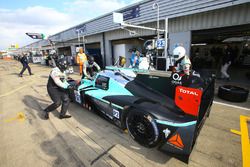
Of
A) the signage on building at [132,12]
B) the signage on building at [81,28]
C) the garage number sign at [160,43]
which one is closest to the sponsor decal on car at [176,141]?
the garage number sign at [160,43]

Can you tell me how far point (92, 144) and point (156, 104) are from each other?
1329 millimetres

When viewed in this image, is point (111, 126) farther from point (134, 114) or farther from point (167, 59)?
point (167, 59)

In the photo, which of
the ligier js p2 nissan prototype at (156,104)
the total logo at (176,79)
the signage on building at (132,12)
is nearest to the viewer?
the ligier js p2 nissan prototype at (156,104)

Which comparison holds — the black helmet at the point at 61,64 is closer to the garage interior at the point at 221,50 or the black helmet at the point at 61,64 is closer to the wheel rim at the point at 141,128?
the wheel rim at the point at 141,128

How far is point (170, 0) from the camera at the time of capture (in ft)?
20.1

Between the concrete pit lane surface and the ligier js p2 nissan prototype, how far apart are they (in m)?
0.28

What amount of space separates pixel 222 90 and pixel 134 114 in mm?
3556

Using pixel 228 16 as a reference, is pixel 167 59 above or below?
below

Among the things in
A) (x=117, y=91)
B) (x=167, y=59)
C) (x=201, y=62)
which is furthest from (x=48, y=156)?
(x=201, y=62)

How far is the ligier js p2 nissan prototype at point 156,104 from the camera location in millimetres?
1504

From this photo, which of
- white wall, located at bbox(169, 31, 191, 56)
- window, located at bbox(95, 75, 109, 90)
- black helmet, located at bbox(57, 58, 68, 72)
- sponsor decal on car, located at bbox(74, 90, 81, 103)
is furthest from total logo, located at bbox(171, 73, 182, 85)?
white wall, located at bbox(169, 31, 191, 56)

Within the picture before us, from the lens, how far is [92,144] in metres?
2.20

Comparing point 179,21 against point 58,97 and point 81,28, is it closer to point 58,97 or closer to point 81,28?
point 58,97

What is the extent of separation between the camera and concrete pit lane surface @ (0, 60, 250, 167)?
5.98 feet
